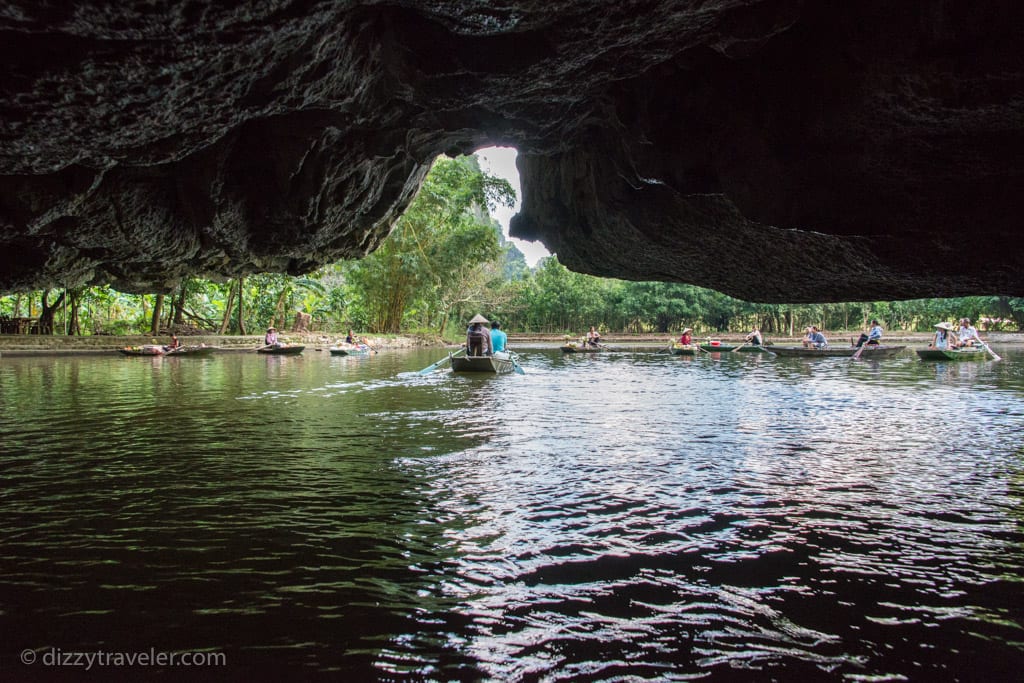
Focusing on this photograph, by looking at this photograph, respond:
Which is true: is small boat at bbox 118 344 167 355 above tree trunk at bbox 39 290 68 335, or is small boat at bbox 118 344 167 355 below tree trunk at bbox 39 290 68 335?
below

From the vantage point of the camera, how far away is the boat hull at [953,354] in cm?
1848

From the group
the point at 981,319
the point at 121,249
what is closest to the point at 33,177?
the point at 121,249

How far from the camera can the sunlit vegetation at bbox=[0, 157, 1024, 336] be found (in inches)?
1198

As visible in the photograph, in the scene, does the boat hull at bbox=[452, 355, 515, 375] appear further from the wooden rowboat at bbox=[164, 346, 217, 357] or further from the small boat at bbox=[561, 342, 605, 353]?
the wooden rowboat at bbox=[164, 346, 217, 357]

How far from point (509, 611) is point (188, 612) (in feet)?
4.59

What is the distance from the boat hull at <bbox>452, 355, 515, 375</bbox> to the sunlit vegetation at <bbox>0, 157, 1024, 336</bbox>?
8.22m

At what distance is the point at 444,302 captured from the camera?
1651 inches

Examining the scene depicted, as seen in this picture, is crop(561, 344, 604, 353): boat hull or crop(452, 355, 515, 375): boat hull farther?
crop(561, 344, 604, 353): boat hull

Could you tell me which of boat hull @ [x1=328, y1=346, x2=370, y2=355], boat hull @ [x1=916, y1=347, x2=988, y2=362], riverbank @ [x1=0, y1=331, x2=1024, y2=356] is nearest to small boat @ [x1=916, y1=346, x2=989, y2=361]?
boat hull @ [x1=916, y1=347, x2=988, y2=362]

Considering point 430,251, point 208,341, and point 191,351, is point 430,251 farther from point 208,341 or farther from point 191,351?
point 191,351

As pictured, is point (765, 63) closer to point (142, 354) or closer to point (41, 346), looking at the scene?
point (142, 354)

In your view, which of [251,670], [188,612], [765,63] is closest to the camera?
Answer: [251,670]

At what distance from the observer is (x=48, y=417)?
792 centimetres

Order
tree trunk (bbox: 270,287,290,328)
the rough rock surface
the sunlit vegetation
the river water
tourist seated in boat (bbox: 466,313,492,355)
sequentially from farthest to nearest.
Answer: tree trunk (bbox: 270,287,290,328) → the sunlit vegetation → tourist seated in boat (bbox: 466,313,492,355) → the rough rock surface → the river water
